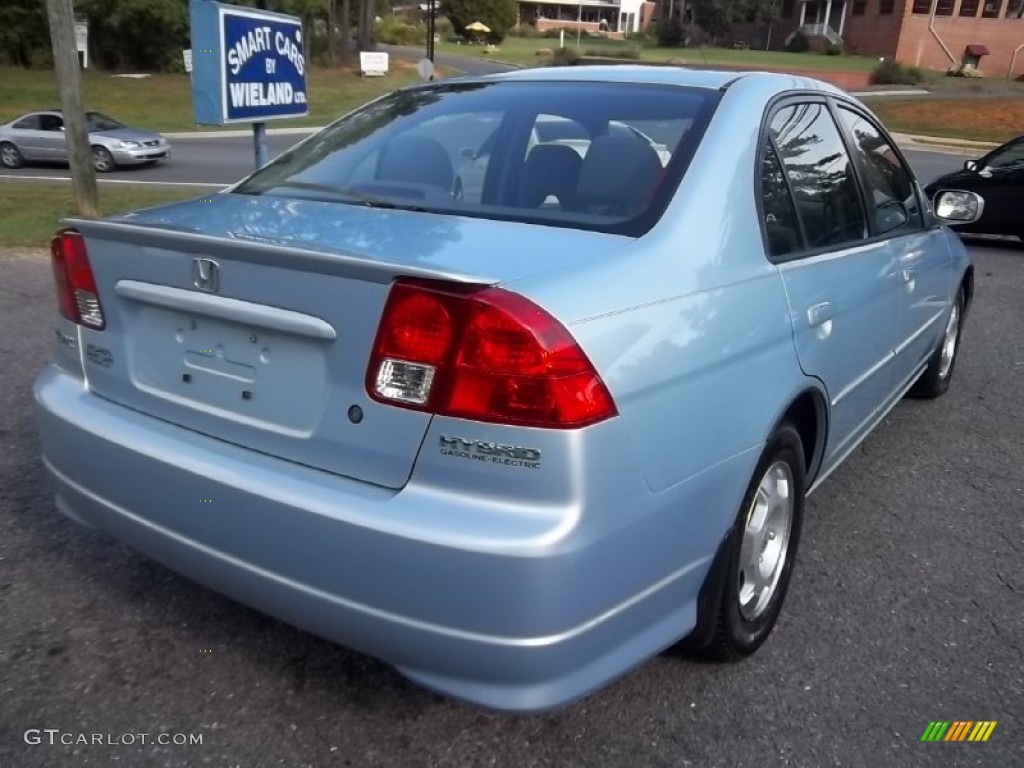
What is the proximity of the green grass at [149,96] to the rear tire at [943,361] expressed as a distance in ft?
100

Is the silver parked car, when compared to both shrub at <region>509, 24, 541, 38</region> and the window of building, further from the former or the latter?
shrub at <region>509, 24, 541, 38</region>

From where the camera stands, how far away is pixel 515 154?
309 centimetres

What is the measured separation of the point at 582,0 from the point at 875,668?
12344cm

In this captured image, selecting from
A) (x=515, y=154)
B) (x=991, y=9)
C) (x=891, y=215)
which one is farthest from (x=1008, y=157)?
(x=991, y=9)

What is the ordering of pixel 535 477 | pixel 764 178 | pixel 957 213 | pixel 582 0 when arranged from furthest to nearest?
pixel 582 0 < pixel 957 213 < pixel 764 178 < pixel 535 477

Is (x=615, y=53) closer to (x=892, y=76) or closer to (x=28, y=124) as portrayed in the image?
(x=892, y=76)

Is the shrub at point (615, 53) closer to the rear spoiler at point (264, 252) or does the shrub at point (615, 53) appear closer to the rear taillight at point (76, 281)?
the rear taillight at point (76, 281)

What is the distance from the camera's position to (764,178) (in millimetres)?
2883

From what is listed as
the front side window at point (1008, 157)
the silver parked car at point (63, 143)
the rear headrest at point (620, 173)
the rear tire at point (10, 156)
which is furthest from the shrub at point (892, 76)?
the rear headrest at point (620, 173)

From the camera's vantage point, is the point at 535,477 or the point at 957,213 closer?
the point at 535,477

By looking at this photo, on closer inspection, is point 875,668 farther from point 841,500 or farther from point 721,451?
point 841,500

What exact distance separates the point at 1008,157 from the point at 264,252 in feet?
40.0

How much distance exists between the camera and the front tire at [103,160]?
67.6 ft

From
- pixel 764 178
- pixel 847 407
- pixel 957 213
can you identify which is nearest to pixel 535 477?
pixel 764 178
